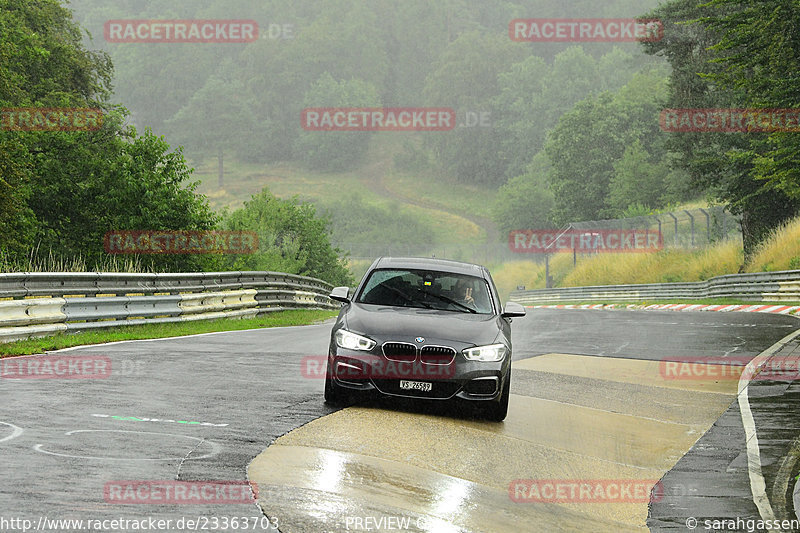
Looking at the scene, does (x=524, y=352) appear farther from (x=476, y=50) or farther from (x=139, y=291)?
(x=476, y=50)

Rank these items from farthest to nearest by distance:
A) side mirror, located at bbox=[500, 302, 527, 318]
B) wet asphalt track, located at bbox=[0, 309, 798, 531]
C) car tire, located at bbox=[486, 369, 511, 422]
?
side mirror, located at bbox=[500, 302, 527, 318], car tire, located at bbox=[486, 369, 511, 422], wet asphalt track, located at bbox=[0, 309, 798, 531]

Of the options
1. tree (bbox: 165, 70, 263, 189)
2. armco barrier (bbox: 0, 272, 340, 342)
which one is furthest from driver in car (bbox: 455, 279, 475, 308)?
tree (bbox: 165, 70, 263, 189)

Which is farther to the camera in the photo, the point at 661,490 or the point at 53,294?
the point at 53,294

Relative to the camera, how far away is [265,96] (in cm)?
19800

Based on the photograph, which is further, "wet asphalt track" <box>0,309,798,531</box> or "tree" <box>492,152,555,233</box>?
"tree" <box>492,152,555,233</box>

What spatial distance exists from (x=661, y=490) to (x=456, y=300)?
3.82 metres

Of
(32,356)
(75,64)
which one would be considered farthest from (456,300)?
(75,64)

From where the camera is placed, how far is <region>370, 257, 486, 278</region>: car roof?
11.4m

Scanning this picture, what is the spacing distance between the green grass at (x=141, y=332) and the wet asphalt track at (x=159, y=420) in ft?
2.08

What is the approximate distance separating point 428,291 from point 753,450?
149 inches

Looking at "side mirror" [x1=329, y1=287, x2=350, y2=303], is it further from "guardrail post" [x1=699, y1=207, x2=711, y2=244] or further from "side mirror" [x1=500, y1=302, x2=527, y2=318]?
"guardrail post" [x1=699, y1=207, x2=711, y2=244]

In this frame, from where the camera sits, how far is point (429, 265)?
1147 centimetres

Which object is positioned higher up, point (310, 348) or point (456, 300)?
point (456, 300)

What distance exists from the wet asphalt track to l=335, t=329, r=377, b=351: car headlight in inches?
27.1
